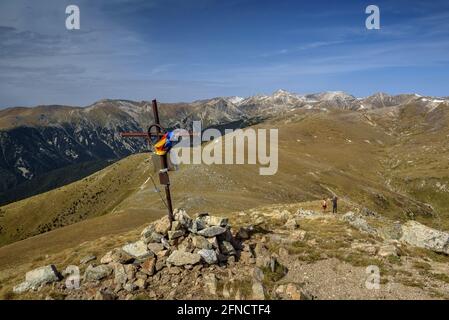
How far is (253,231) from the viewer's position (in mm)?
Result: 30156

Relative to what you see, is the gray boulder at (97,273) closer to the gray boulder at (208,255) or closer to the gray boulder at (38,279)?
the gray boulder at (38,279)

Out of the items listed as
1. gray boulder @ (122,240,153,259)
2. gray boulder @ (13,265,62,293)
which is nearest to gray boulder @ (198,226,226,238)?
gray boulder @ (122,240,153,259)

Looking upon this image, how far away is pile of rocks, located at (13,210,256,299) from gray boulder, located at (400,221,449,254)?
14385 mm

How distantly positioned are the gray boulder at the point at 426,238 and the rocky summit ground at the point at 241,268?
0.23 ft

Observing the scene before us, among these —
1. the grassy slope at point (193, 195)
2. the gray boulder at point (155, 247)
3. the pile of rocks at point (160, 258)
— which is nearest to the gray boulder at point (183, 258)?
the pile of rocks at point (160, 258)

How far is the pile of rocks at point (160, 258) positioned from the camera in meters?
20.2

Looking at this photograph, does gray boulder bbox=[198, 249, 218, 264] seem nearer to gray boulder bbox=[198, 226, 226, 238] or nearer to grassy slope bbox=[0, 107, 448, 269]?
gray boulder bbox=[198, 226, 226, 238]

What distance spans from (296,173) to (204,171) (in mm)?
43390

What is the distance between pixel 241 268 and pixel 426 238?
16.1m

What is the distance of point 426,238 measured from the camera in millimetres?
28734
